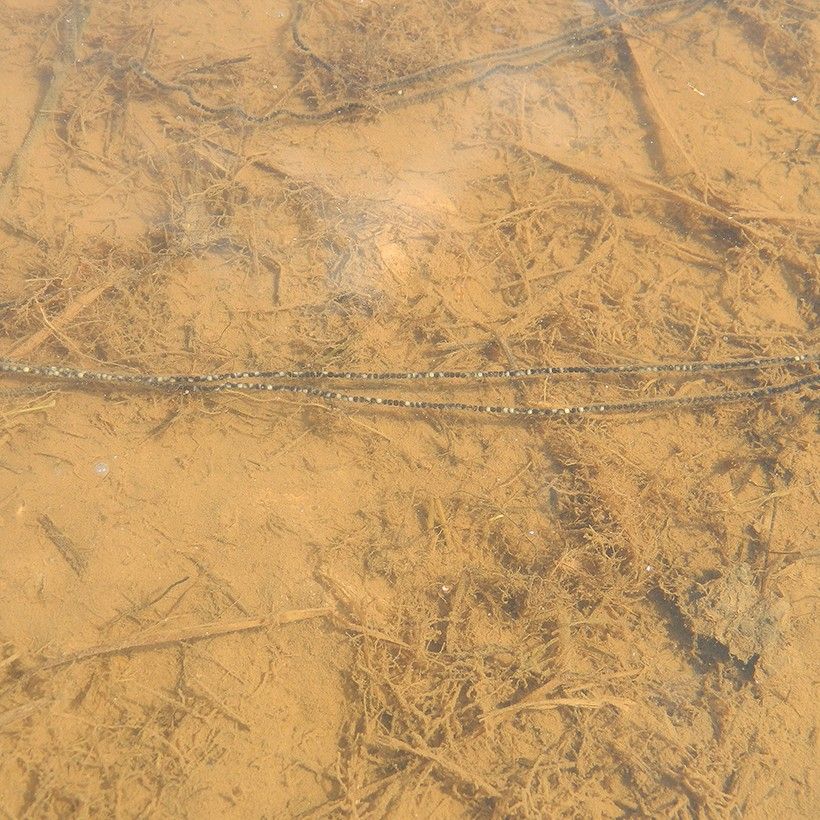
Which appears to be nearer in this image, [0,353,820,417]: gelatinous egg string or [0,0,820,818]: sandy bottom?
[0,0,820,818]: sandy bottom

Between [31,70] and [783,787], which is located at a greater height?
[31,70]

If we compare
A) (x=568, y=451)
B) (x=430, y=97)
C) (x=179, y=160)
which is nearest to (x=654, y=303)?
(x=568, y=451)

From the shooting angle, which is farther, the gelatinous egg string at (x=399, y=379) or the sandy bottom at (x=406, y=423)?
the gelatinous egg string at (x=399, y=379)

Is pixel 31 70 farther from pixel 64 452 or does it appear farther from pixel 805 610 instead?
pixel 805 610
